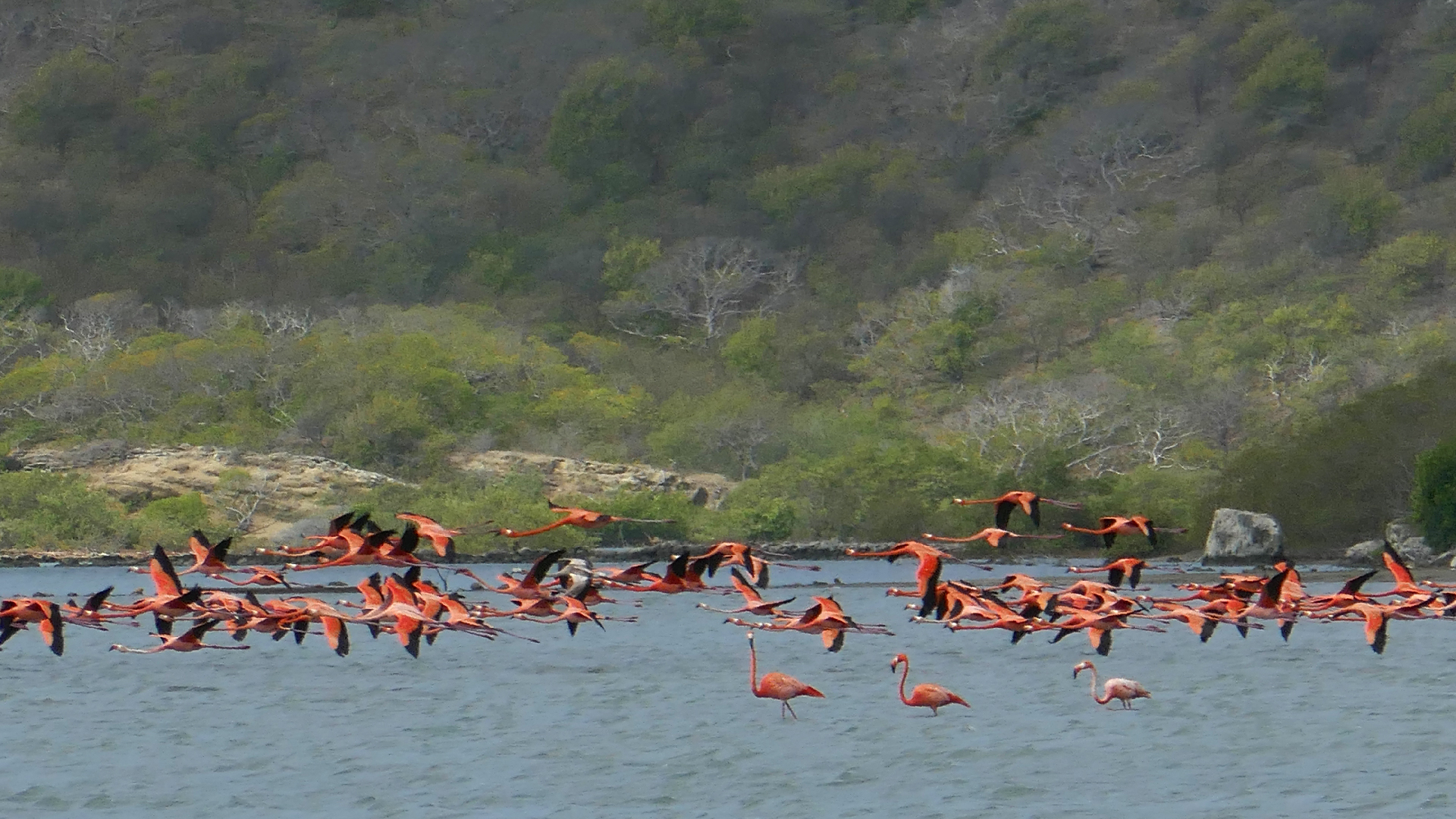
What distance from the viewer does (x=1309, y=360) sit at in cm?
8750

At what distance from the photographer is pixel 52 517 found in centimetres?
7256

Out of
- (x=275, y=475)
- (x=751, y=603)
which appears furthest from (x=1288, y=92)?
(x=751, y=603)

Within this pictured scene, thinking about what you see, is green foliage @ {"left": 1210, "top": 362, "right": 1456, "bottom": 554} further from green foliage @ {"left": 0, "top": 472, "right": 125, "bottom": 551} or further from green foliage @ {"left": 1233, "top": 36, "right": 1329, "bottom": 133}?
green foliage @ {"left": 1233, "top": 36, "right": 1329, "bottom": 133}

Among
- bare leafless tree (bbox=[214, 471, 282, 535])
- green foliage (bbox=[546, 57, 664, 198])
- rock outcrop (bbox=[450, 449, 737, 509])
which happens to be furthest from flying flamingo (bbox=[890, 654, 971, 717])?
green foliage (bbox=[546, 57, 664, 198])

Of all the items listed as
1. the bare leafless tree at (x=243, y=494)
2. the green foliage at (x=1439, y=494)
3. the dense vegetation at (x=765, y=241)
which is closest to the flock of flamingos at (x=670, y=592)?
the green foliage at (x=1439, y=494)

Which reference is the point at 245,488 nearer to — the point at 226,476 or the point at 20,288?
the point at 226,476

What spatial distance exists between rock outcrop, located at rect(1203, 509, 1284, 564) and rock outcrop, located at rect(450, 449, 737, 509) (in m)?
22.9

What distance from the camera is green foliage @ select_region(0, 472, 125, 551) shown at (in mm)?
71625

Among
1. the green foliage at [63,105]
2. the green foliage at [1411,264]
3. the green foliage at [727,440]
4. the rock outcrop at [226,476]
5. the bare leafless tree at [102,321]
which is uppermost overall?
the green foliage at [63,105]

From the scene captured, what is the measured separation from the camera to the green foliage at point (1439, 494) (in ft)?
189

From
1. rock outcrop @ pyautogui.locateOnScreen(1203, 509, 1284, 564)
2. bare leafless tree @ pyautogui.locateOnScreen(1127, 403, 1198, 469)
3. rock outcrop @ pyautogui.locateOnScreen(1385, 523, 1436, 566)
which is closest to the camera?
rock outcrop @ pyautogui.locateOnScreen(1385, 523, 1436, 566)

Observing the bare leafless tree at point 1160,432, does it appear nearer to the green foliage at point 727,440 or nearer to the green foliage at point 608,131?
the green foliage at point 727,440

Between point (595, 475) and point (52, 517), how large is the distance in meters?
18.3

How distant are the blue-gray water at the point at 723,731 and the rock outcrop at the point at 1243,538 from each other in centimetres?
1544
